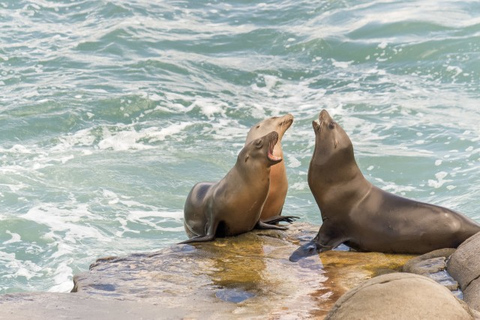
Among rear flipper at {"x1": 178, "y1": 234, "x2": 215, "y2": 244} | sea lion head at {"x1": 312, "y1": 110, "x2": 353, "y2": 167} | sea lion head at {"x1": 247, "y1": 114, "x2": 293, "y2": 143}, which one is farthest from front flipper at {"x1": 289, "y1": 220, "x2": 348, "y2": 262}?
sea lion head at {"x1": 247, "y1": 114, "x2": 293, "y2": 143}

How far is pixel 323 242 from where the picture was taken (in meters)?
6.12

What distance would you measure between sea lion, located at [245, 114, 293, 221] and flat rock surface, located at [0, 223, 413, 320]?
0.55 m

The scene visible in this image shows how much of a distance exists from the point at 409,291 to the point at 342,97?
408 inches

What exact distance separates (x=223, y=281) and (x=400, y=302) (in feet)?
6.93

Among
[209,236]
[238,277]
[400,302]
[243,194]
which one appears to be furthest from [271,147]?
[400,302]

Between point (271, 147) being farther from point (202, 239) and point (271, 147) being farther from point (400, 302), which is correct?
point (400, 302)

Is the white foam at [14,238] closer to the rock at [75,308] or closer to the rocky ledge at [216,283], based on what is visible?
the rocky ledge at [216,283]

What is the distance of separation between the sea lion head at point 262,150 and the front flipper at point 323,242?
639 millimetres

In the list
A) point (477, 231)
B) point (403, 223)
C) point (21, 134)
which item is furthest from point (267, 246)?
point (21, 134)

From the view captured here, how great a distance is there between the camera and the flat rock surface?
4.73 meters

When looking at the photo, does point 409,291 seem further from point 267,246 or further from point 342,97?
point 342,97

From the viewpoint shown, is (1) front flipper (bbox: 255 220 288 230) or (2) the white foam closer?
(1) front flipper (bbox: 255 220 288 230)

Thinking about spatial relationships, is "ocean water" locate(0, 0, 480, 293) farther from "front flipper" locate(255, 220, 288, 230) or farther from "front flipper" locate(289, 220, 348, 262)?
"front flipper" locate(289, 220, 348, 262)

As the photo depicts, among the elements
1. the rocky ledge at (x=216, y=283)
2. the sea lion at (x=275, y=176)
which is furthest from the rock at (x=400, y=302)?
the sea lion at (x=275, y=176)
